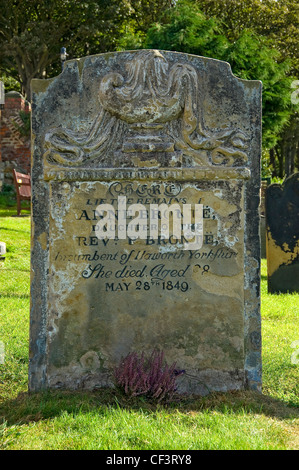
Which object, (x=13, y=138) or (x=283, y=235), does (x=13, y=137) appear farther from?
(x=283, y=235)

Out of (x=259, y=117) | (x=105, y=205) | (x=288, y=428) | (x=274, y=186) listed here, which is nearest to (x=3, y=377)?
(x=105, y=205)

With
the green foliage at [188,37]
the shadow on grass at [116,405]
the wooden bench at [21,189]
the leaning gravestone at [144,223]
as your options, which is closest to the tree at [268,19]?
the green foliage at [188,37]

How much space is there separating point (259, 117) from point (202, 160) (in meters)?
0.55

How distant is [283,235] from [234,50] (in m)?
7.03

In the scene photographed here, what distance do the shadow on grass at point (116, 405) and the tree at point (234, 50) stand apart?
34.8ft

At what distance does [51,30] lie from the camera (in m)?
20.4

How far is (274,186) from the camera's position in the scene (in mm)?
7914

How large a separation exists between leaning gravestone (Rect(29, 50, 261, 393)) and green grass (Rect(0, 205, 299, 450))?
258mm

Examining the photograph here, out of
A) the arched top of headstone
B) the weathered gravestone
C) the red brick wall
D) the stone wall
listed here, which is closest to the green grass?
the arched top of headstone

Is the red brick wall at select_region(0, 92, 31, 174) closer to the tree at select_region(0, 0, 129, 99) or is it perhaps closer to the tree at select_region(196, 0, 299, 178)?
the tree at select_region(0, 0, 129, 99)

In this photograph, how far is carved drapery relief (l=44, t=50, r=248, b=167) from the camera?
4.14 metres

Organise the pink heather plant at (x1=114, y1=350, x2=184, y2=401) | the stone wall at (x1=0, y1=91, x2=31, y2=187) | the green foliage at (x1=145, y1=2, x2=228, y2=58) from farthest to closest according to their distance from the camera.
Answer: the stone wall at (x1=0, y1=91, x2=31, y2=187)
the green foliage at (x1=145, y1=2, x2=228, y2=58)
the pink heather plant at (x1=114, y1=350, x2=184, y2=401)

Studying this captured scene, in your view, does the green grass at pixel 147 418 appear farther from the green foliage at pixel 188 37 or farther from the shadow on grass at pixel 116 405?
the green foliage at pixel 188 37

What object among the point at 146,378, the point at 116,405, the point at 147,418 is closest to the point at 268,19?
the point at 146,378
